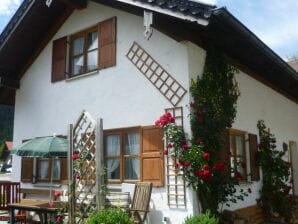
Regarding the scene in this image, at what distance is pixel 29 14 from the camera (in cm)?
1059

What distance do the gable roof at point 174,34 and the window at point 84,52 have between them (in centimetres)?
80

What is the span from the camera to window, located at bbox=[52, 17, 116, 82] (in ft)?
30.3

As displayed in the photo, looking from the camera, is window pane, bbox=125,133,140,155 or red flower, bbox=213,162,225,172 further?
window pane, bbox=125,133,140,155

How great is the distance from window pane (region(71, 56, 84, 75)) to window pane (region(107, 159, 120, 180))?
2.68 metres

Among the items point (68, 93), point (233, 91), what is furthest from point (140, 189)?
point (68, 93)

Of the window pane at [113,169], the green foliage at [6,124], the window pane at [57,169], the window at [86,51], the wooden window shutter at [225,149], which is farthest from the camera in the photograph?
the green foliage at [6,124]

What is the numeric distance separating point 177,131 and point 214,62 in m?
1.90

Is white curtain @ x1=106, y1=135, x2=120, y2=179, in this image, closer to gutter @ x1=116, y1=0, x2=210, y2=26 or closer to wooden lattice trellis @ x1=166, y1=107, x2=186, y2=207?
wooden lattice trellis @ x1=166, y1=107, x2=186, y2=207

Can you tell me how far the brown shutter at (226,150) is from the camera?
309 inches

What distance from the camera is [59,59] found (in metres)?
10.5

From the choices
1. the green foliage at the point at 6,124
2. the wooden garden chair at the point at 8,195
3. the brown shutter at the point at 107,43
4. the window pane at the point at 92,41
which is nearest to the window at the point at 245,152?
the brown shutter at the point at 107,43

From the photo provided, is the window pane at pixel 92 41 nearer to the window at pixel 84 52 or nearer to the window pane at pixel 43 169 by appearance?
the window at pixel 84 52

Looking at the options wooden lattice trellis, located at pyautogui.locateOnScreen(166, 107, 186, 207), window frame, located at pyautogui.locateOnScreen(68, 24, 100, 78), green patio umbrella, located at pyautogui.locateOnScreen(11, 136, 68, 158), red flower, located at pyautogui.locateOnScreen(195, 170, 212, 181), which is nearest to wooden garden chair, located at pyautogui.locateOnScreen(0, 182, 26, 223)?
green patio umbrella, located at pyautogui.locateOnScreen(11, 136, 68, 158)

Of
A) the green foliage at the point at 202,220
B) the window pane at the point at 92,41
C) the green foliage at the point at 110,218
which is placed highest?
the window pane at the point at 92,41
